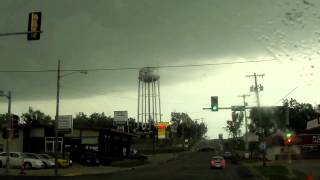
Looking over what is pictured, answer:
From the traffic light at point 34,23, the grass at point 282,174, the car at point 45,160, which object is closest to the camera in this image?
the traffic light at point 34,23

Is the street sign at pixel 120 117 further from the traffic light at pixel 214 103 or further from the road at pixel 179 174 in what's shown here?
the traffic light at pixel 214 103

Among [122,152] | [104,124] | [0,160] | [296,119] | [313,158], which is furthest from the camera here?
[104,124]

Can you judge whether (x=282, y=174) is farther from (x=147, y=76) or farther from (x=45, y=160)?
(x=147, y=76)

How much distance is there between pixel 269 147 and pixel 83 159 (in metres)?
35.3

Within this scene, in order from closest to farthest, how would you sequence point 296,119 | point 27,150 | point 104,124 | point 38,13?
point 38,13
point 27,150
point 296,119
point 104,124

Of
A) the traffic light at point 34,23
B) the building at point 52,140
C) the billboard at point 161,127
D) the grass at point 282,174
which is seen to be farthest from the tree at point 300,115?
the traffic light at point 34,23

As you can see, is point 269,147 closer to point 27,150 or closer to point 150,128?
point 27,150

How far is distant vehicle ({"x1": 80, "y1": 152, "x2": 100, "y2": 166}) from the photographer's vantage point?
→ 6362 cm

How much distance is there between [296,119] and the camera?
139 m

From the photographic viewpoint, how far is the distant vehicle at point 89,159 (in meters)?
63.6

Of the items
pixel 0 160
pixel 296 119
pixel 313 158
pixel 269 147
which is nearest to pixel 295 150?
pixel 313 158

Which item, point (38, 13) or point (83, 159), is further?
point (83, 159)

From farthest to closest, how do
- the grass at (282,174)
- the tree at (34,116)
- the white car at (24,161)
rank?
the tree at (34,116) → the white car at (24,161) → the grass at (282,174)

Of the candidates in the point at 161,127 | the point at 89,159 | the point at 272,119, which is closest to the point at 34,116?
the point at 161,127
